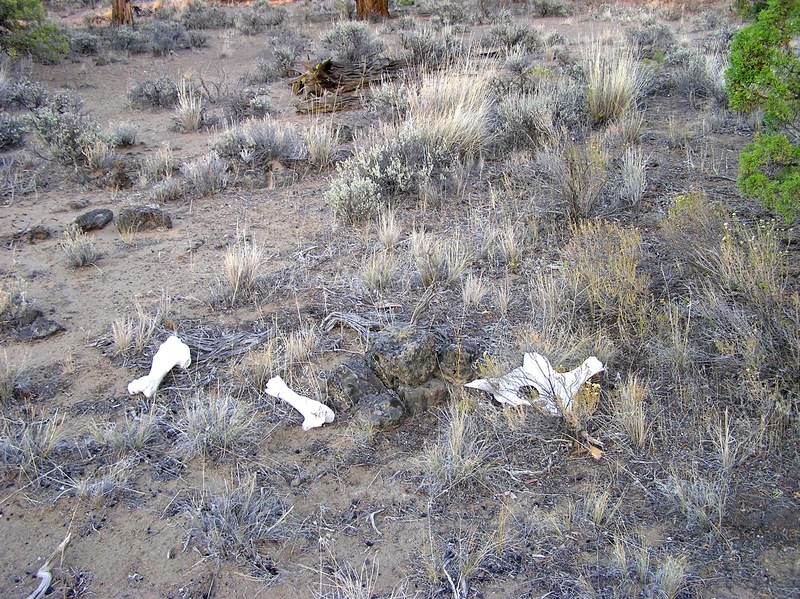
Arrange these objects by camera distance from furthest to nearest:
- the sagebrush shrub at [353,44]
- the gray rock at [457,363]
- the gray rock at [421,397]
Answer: the sagebrush shrub at [353,44] < the gray rock at [457,363] < the gray rock at [421,397]

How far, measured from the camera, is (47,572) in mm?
2785

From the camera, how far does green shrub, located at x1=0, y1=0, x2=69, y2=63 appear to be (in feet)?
40.7

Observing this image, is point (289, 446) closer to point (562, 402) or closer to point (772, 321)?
point (562, 402)

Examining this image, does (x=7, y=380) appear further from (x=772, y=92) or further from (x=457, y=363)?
(x=772, y=92)

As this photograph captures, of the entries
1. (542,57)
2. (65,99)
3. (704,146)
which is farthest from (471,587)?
(542,57)

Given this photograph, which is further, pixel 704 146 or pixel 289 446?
pixel 704 146

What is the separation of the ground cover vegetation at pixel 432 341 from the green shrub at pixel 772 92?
0.02 m

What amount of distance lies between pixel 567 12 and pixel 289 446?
19906 mm

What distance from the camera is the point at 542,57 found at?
493 inches

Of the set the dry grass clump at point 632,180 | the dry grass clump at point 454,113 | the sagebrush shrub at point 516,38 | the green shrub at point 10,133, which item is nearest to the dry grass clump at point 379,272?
the dry grass clump at point 632,180

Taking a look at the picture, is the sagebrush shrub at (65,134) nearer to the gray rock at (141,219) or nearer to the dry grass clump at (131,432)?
the gray rock at (141,219)

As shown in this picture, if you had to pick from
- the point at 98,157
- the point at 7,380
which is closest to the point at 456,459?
the point at 7,380

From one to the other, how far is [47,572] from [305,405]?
4.61ft

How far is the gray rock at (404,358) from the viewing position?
3.78 m
